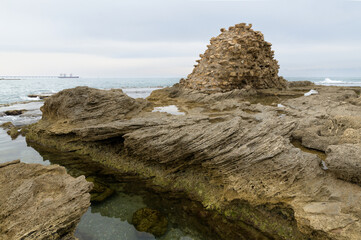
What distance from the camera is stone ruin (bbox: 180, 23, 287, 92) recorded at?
32.0 m

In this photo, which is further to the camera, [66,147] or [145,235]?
[66,147]

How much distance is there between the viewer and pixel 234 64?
3203 centimetres

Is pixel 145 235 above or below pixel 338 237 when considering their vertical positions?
below

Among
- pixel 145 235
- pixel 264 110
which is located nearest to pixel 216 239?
pixel 145 235

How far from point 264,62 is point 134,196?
35146mm

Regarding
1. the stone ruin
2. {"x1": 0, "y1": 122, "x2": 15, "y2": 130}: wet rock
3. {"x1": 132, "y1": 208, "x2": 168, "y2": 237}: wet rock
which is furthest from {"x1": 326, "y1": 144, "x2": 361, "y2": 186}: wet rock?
{"x1": 0, "y1": 122, "x2": 15, "y2": 130}: wet rock

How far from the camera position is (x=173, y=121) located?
47.2 feet

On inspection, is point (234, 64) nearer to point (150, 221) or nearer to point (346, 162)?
point (346, 162)

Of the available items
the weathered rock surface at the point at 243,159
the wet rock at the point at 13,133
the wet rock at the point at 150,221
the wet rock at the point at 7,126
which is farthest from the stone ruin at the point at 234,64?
the wet rock at the point at 7,126

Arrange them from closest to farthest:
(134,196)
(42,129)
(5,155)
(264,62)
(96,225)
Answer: (96,225) → (134,196) → (5,155) → (42,129) → (264,62)

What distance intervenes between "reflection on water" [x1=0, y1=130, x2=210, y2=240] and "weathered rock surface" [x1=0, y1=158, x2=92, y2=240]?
103 inches

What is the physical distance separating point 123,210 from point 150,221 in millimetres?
1996

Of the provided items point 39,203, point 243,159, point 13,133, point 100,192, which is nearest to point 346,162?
point 243,159

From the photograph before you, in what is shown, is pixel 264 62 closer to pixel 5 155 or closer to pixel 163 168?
pixel 163 168
